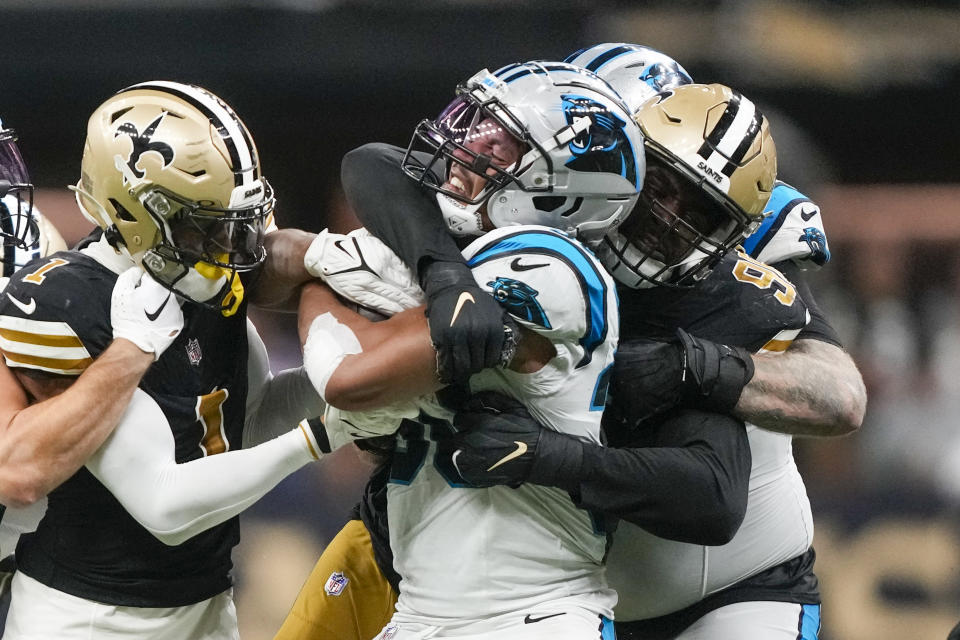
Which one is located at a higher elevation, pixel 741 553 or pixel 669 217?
pixel 669 217

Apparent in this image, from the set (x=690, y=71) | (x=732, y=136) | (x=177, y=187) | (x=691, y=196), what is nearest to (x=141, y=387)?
(x=177, y=187)

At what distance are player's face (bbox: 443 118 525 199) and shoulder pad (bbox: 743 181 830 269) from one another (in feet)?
2.44

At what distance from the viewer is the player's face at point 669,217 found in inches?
91.8

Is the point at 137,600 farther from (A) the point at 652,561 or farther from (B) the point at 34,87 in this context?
(B) the point at 34,87

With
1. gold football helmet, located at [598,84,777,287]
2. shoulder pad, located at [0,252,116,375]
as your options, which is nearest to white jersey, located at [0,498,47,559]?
shoulder pad, located at [0,252,116,375]

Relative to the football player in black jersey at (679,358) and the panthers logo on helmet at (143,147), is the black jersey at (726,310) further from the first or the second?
the panthers logo on helmet at (143,147)

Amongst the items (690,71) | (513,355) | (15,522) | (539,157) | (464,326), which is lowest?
(690,71)

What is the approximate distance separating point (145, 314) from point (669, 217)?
0.97m

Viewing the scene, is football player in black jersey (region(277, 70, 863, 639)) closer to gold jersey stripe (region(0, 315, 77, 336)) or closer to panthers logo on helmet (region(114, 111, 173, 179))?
panthers logo on helmet (region(114, 111, 173, 179))

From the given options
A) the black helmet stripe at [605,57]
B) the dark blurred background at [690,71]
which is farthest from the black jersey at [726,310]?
the dark blurred background at [690,71]

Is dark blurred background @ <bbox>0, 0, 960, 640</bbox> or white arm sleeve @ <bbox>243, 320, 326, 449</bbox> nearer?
white arm sleeve @ <bbox>243, 320, 326, 449</bbox>

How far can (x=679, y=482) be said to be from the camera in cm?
214

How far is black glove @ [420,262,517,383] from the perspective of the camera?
6.37 ft

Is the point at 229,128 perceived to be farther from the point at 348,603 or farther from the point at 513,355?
the point at 348,603
